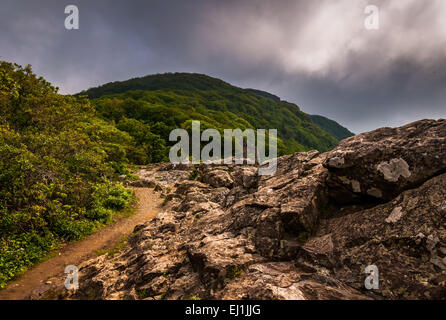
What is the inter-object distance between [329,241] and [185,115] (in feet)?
268

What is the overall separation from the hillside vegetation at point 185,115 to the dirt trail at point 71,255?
35043mm

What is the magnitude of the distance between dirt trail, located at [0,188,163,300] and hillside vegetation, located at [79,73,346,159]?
115ft

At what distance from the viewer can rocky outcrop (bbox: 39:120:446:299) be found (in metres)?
5.26

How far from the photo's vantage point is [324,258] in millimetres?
6430

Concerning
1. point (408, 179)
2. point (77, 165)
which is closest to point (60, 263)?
point (77, 165)

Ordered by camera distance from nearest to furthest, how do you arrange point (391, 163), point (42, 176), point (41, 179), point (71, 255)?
point (391, 163) → point (71, 255) → point (41, 179) → point (42, 176)

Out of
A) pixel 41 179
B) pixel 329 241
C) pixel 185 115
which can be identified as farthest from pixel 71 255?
pixel 185 115

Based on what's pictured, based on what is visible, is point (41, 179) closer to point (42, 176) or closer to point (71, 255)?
point (42, 176)

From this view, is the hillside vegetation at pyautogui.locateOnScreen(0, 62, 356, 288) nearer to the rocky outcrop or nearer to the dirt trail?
the dirt trail

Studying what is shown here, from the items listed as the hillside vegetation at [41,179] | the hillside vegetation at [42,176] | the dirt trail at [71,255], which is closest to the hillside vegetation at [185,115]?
the hillside vegetation at [42,176]

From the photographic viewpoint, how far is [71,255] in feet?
43.5

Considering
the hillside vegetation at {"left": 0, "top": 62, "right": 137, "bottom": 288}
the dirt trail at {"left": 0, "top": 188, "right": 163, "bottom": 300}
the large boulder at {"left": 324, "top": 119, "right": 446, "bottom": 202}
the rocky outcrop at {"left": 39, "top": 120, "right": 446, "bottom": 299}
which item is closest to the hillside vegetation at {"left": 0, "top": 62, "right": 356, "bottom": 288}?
the hillside vegetation at {"left": 0, "top": 62, "right": 137, "bottom": 288}

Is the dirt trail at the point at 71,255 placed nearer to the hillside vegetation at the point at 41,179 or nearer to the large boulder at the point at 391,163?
the hillside vegetation at the point at 41,179

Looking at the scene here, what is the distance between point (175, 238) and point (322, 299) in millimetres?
9145
